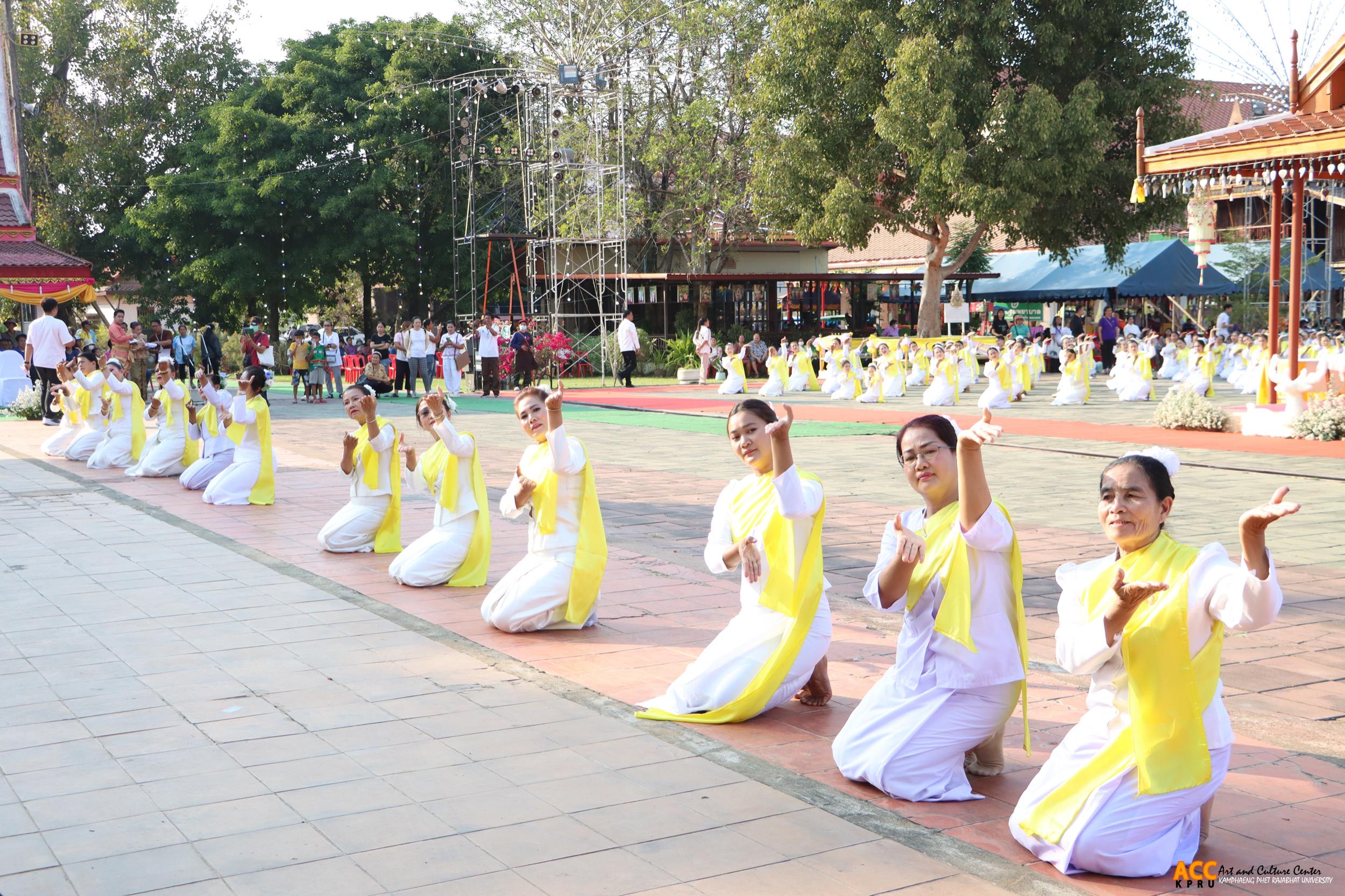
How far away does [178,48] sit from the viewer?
123 ft

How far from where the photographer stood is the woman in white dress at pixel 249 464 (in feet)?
37.0

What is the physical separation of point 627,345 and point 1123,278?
15613 mm

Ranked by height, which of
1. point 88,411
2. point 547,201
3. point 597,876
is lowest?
point 597,876

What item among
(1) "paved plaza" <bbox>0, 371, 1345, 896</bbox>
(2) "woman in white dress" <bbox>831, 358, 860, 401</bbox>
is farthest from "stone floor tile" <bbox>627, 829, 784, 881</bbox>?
(2) "woman in white dress" <bbox>831, 358, 860, 401</bbox>

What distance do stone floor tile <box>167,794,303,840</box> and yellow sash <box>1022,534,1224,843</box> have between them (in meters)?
2.61

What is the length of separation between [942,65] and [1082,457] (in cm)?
1409

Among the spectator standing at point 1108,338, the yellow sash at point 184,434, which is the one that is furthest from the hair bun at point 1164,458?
the spectator standing at point 1108,338

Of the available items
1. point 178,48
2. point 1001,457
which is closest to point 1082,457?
point 1001,457

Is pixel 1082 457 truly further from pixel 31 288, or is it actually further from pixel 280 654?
pixel 31 288

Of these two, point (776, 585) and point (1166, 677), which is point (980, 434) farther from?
point (776, 585)

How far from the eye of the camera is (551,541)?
6.56m

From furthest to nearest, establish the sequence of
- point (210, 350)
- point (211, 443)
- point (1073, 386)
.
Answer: point (210, 350) → point (1073, 386) → point (211, 443)

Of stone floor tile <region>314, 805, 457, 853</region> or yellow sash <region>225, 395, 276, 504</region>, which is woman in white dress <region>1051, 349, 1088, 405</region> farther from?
stone floor tile <region>314, 805, 457, 853</region>

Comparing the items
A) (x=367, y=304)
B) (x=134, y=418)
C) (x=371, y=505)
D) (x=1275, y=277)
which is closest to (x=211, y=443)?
(x=134, y=418)
